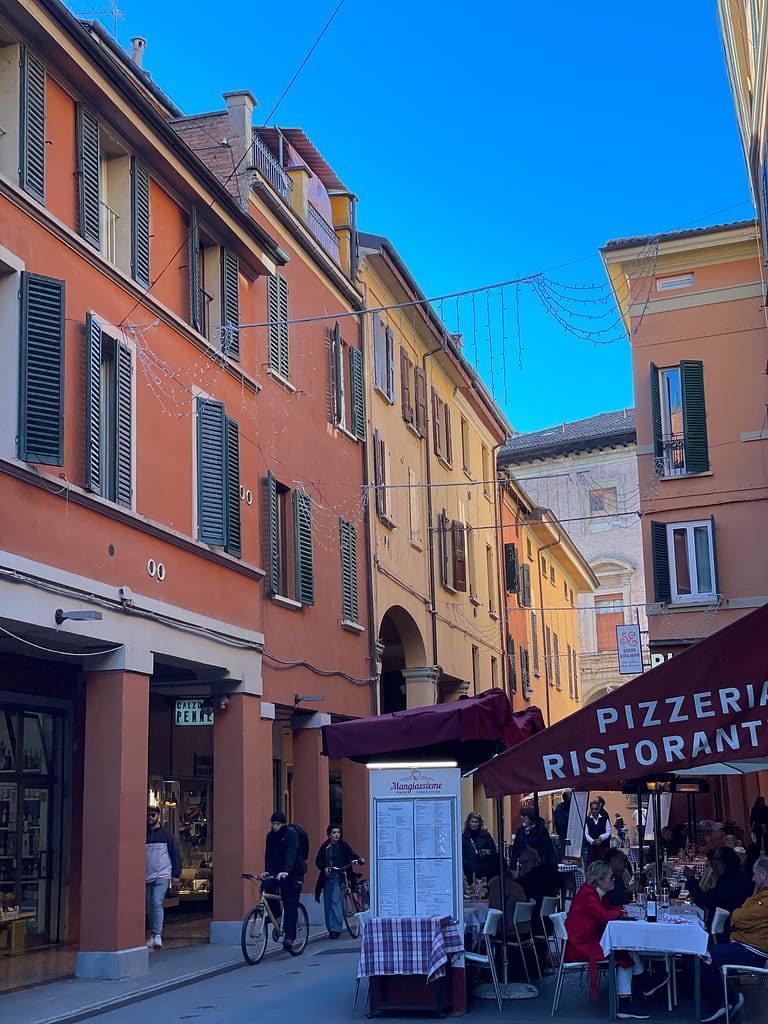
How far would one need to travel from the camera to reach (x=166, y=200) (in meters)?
17.2

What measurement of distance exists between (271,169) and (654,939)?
15.7 meters

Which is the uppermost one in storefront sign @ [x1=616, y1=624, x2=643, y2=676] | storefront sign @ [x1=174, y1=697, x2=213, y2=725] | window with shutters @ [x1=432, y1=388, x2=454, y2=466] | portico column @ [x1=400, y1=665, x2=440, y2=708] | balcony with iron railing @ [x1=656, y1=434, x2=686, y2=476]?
window with shutters @ [x1=432, y1=388, x2=454, y2=466]

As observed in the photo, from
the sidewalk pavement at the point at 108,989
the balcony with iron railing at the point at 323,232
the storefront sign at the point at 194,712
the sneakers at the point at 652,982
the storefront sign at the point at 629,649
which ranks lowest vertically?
the sidewalk pavement at the point at 108,989

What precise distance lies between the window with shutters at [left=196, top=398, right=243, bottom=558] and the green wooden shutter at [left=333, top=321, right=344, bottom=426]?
542cm

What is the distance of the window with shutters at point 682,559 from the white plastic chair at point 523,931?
14.2 metres

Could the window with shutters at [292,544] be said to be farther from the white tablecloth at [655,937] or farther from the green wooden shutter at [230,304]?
the white tablecloth at [655,937]

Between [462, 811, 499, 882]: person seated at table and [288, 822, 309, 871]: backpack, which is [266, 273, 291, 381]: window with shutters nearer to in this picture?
[288, 822, 309, 871]: backpack

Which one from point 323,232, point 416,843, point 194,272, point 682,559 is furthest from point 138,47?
point 416,843

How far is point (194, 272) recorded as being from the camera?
17.8 metres

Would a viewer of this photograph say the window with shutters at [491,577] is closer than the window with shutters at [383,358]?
No

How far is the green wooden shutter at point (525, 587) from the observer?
4083cm

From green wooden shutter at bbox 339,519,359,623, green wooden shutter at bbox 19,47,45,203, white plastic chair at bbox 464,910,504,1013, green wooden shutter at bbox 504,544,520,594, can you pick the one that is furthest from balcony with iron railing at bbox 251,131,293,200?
green wooden shutter at bbox 504,544,520,594

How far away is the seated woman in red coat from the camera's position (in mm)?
10883

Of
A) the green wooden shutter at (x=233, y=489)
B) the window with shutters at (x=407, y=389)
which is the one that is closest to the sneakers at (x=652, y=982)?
the green wooden shutter at (x=233, y=489)
